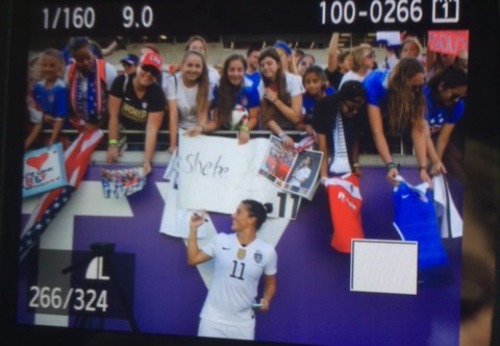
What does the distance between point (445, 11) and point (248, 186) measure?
1110 mm

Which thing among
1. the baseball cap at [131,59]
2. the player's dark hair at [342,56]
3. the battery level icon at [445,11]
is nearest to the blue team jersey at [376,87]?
the player's dark hair at [342,56]

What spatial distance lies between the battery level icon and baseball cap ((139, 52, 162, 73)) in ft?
3.95

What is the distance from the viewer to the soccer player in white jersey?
3.31 m

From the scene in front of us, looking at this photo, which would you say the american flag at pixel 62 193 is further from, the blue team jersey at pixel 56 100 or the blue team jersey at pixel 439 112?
the blue team jersey at pixel 439 112

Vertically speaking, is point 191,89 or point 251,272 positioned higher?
point 191,89

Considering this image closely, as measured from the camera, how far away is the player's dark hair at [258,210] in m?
3.34

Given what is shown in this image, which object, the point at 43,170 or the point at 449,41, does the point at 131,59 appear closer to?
the point at 43,170

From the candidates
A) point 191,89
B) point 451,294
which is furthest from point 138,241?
point 451,294

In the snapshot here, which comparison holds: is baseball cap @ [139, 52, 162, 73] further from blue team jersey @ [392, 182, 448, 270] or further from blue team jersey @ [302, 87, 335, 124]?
blue team jersey @ [392, 182, 448, 270]

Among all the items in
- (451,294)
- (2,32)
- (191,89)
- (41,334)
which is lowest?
(41,334)

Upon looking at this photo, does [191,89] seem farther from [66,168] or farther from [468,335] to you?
[468,335]

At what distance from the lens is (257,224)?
11.0 feet

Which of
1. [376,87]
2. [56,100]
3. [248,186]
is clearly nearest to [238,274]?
[248,186]

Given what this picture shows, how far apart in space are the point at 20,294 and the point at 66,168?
618 mm
